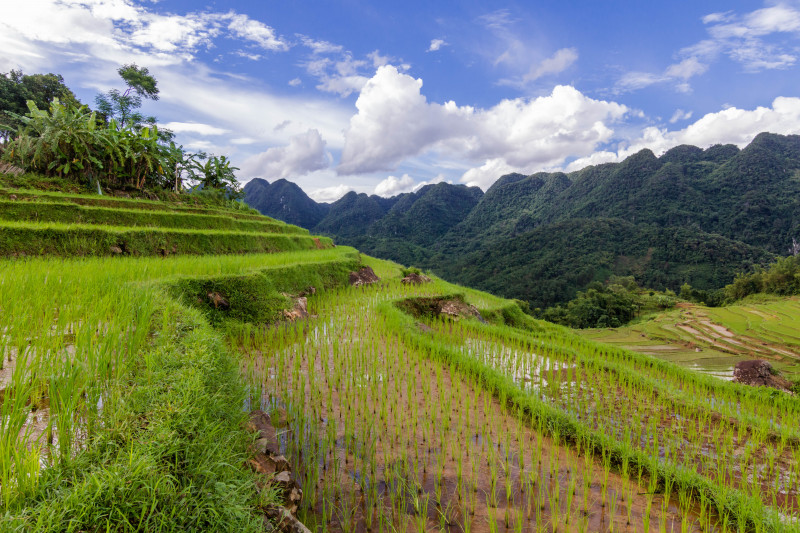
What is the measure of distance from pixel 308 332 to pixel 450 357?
2.42 m

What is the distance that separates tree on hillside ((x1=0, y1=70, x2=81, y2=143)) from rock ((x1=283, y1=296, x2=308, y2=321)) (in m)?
23.0

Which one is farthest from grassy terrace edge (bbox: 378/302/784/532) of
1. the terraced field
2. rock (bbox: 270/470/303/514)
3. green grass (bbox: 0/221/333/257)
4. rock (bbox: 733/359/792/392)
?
green grass (bbox: 0/221/333/257)

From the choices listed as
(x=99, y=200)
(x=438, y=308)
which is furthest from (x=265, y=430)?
(x=99, y=200)

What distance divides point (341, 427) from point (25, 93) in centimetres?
3233

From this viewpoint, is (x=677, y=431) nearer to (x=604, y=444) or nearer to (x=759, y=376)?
(x=604, y=444)

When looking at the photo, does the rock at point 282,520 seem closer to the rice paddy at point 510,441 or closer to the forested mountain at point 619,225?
the rice paddy at point 510,441

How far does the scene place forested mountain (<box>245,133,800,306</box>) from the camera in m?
44.0

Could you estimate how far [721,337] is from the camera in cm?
1102

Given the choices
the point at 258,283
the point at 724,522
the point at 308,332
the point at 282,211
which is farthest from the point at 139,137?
the point at 282,211

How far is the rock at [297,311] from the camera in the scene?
6.65 metres

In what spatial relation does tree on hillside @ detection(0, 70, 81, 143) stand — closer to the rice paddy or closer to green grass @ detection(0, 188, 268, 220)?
green grass @ detection(0, 188, 268, 220)

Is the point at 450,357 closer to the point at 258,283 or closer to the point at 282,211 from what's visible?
the point at 258,283

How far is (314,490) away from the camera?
2.43 metres

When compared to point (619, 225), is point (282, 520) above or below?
below
